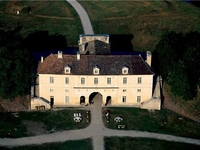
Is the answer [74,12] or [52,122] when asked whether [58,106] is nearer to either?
[52,122]

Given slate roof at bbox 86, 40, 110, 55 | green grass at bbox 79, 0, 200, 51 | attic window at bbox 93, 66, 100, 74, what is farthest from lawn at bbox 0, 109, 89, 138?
green grass at bbox 79, 0, 200, 51

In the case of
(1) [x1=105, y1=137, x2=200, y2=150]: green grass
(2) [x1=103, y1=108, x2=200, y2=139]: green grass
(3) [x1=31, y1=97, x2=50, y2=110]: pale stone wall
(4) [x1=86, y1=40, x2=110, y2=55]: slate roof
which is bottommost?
(1) [x1=105, y1=137, x2=200, y2=150]: green grass

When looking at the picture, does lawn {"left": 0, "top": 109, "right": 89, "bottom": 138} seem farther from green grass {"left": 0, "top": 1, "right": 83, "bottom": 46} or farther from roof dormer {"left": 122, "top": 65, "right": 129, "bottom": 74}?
green grass {"left": 0, "top": 1, "right": 83, "bottom": 46}

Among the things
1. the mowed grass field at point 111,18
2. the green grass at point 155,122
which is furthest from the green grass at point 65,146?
the mowed grass field at point 111,18

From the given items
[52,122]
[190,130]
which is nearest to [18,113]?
[52,122]

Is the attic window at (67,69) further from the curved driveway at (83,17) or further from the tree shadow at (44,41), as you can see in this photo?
the curved driveway at (83,17)

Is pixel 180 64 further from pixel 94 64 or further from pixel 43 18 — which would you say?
pixel 43 18
